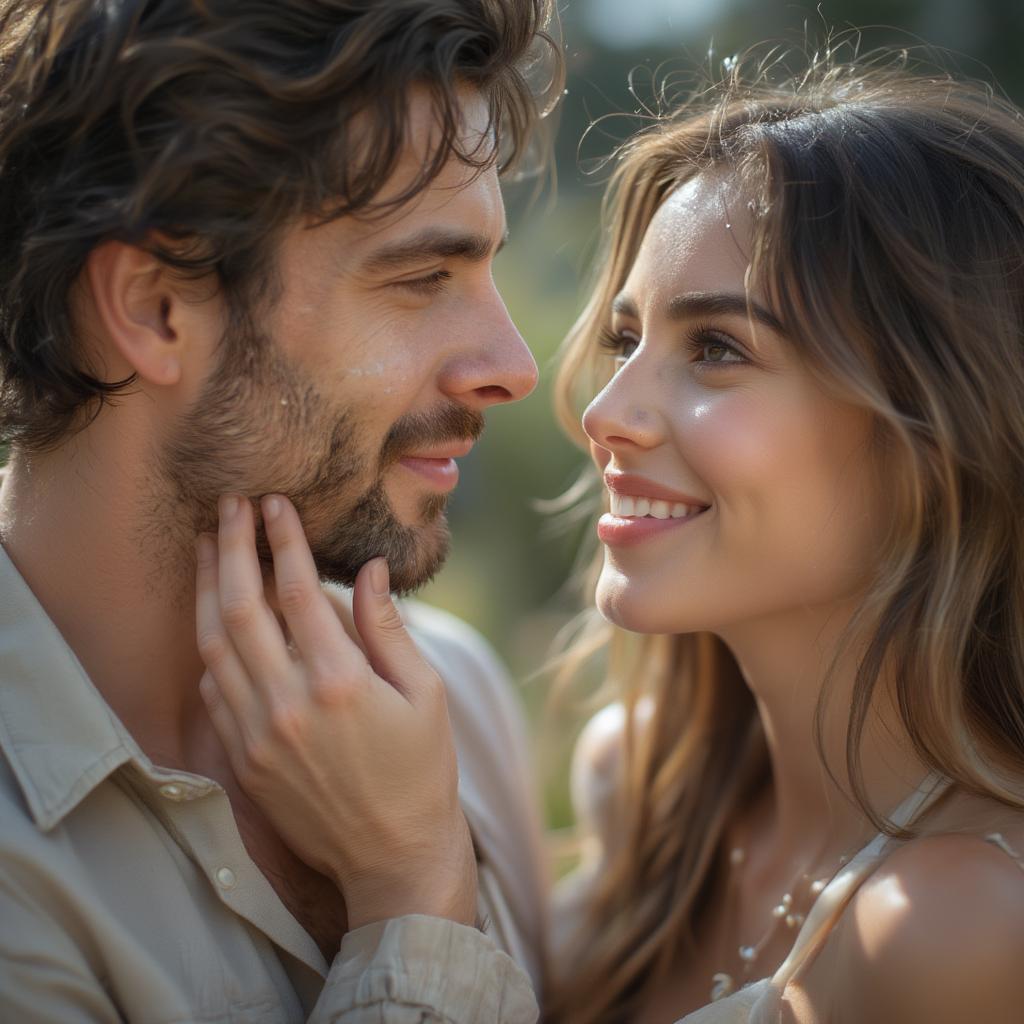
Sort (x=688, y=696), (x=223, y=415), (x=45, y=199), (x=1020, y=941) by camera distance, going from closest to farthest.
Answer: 1. (x=1020, y=941)
2. (x=45, y=199)
3. (x=223, y=415)
4. (x=688, y=696)

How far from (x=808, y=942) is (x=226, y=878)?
1.17 metres

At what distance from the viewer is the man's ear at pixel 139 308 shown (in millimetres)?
2342

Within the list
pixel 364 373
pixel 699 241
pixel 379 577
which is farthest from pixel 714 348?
pixel 379 577

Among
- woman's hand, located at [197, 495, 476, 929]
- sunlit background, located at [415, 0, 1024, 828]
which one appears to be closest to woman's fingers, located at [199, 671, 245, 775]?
woman's hand, located at [197, 495, 476, 929]

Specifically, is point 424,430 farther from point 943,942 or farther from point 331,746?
point 943,942

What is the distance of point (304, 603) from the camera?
7.69ft

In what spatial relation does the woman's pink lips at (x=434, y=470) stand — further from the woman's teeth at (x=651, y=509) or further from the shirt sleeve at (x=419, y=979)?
the shirt sleeve at (x=419, y=979)

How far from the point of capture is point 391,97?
93.2 inches

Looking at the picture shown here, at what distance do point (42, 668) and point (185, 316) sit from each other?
29.8 inches

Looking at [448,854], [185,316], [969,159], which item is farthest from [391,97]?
[448,854]

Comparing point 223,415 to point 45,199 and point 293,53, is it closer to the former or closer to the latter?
point 45,199

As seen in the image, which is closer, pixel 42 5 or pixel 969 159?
pixel 42 5

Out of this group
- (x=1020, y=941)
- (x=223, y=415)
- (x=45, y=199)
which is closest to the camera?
(x=1020, y=941)

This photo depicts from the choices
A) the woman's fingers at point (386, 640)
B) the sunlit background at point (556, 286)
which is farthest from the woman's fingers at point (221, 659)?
the sunlit background at point (556, 286)
